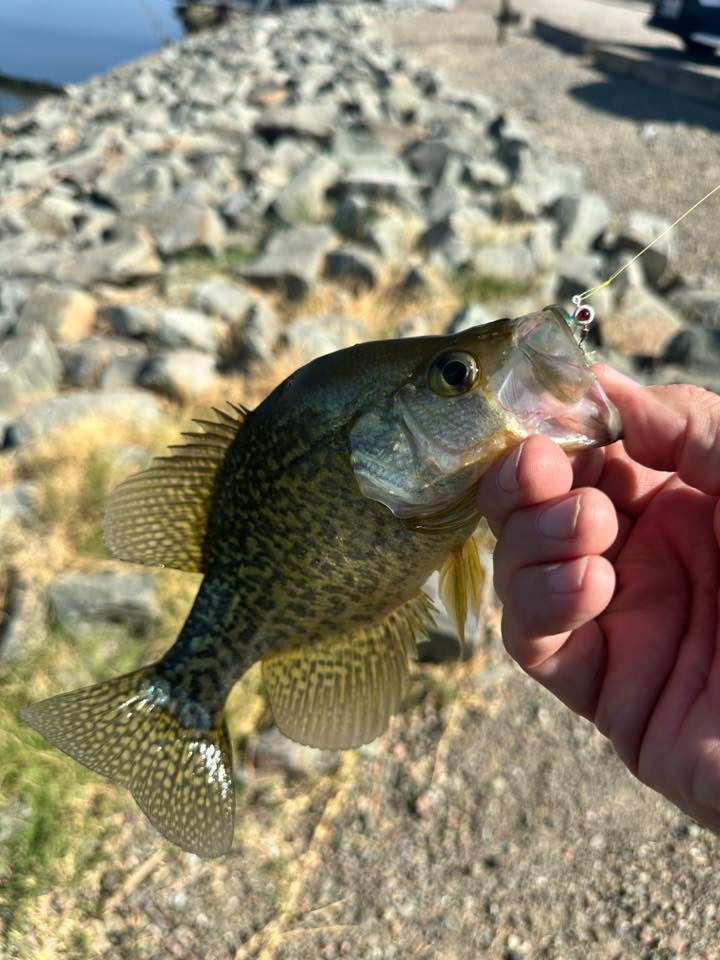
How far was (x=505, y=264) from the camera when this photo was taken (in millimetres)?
6914

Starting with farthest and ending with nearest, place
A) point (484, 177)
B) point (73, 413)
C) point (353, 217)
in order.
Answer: point (484, 177) → point (353, 217) → point (73, 413)

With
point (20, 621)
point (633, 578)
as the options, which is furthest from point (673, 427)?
point (20, 621)

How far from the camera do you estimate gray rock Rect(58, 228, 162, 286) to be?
25.0 ft

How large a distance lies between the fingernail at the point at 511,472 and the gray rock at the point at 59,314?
5.70 meters

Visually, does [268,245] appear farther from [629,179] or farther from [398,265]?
[629,179]

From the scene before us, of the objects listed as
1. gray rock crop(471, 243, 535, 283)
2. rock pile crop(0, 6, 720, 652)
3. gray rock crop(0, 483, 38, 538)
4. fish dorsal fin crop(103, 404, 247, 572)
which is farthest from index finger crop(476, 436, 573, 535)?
gray rock crop(471, 243, 535, 283)

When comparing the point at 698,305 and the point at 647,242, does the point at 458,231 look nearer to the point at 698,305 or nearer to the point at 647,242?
the point at 647,242

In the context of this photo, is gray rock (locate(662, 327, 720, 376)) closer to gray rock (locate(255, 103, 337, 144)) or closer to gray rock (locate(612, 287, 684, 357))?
gray rock (locate(612, 287, 684, 357))

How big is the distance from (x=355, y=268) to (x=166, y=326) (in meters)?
1.70

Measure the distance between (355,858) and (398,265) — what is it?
5.03 metres

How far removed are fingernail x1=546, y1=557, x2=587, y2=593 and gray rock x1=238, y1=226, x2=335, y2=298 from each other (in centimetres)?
537

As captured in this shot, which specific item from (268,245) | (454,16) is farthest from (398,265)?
(454,16)

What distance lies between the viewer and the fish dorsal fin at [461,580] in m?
2.17

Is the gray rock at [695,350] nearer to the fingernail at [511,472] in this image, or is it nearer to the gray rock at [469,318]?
the gray rock at [469,318]
